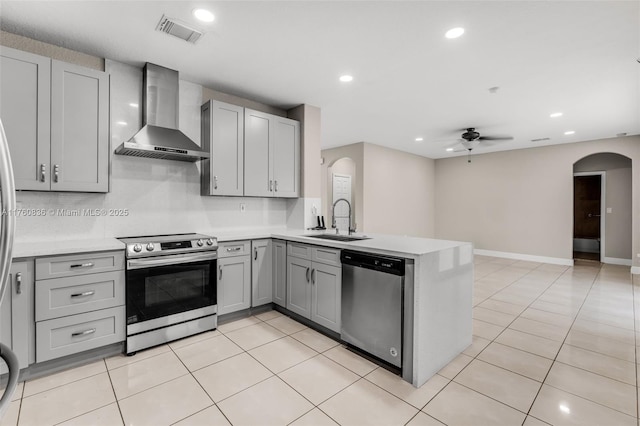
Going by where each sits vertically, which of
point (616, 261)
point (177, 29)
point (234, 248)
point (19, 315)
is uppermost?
point (177, 29)

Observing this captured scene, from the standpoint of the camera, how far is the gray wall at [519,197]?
6.34 m

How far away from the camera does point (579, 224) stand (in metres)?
7.87

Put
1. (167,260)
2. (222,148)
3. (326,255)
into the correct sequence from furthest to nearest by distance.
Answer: (222,148), (326,255), (167,260)

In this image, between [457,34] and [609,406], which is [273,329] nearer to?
[609,406]

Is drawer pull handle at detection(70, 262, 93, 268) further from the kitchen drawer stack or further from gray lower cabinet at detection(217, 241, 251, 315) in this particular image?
gray lower cabinet at detection(217, 241, 251, 315)

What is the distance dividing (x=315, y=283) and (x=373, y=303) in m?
0.77

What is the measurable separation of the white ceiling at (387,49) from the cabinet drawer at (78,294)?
2.01m

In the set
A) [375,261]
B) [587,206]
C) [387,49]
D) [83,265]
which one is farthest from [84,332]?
[587,206]

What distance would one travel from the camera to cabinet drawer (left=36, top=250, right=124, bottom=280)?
7.33ft

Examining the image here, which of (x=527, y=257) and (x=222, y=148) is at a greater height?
(x=222, y=148)

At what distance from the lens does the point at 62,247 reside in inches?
93.8

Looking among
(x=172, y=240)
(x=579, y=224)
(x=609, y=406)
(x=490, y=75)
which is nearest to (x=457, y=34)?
(x=490, y=75)

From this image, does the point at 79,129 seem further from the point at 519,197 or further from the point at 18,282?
the point at 519,197

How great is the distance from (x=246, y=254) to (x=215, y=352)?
1.05 m
